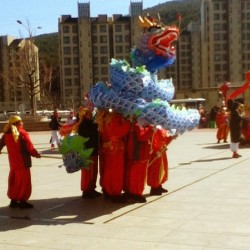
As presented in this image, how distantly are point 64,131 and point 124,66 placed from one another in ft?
4.53

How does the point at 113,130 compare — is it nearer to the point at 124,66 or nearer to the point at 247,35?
the point at 124,66

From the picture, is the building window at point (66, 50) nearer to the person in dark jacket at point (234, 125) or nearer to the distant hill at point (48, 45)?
the distant hill at point (48, 45)

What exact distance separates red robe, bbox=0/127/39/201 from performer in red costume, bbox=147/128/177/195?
1.80 m

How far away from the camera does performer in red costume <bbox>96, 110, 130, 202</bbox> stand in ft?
24.3

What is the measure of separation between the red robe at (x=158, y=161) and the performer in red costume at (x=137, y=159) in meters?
0.33

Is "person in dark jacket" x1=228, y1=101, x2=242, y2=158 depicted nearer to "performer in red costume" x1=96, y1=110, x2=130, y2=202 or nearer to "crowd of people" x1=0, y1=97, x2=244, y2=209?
"crowd of people" x1=0, y1=97, x2=244, y2=209

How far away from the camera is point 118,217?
6.72 metres

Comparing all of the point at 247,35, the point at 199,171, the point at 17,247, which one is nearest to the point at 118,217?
the point at 17,247

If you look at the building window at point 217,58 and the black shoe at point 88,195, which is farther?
the building window at point 217,58

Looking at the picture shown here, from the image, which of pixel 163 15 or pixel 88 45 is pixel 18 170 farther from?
pixel 163 15

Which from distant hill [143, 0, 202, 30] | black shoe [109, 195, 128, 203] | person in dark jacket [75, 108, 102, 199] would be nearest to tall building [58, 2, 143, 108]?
distant hill [143, 0, 202, 30]

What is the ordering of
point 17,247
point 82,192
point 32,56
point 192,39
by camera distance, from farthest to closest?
point 192,39 → point 32,56 → point 82,192 → point 17,247

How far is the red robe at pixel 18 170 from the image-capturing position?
742cm

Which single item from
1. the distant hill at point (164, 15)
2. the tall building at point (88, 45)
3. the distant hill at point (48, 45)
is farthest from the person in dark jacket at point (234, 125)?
the distant hill at point (48, 45)
